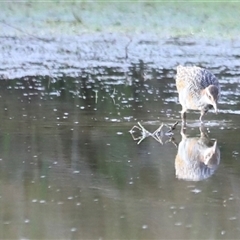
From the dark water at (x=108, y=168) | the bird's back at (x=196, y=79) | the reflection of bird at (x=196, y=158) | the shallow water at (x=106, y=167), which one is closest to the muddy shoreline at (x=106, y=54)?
the shallow water at (x=106, y=167)

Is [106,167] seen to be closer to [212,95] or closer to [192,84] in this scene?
[212,95]

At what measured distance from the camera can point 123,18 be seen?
1758cm

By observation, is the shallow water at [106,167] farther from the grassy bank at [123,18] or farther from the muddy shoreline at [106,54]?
the grassy bank at [123,18]

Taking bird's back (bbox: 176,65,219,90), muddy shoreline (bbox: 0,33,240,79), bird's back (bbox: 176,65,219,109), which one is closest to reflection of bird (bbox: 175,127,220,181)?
bird's back (bbox: 176,65,219,109)

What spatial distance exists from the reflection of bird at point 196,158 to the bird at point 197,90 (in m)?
0.71

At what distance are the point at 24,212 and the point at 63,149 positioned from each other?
1906mm

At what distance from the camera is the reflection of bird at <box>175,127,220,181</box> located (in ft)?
25.5

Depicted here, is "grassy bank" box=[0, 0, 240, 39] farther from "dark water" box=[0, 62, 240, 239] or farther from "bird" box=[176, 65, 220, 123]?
"bird" box=[176, 65, 220, 123]

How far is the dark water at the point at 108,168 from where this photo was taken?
21.2 feet

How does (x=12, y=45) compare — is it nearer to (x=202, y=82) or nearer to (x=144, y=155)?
(x=202, y=82)

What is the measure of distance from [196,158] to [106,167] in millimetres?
901

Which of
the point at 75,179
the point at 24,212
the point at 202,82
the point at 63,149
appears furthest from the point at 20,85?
the point at 24,212

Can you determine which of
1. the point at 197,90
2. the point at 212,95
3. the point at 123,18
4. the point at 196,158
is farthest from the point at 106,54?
the point at 196,158

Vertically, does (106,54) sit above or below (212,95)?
above
